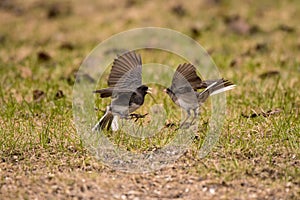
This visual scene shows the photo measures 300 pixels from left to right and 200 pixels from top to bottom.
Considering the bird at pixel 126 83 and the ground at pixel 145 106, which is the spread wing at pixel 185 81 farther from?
the ground at pixel 145 106

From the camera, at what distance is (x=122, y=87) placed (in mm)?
3752

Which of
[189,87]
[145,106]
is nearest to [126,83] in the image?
[189,87]

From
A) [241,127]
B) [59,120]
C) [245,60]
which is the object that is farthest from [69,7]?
[241,127]

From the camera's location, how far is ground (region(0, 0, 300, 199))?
327cm

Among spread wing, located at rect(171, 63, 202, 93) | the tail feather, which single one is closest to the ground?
the tail feather

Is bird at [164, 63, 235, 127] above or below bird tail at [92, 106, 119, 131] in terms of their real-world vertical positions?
above

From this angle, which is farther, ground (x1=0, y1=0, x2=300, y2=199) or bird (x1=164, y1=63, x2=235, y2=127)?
bird (x1=164, y1=63, x2=235, y2=127)

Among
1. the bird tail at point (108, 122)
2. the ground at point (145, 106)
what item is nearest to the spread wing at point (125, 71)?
the bird tail at point (108, 122)

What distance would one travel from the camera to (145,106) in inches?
179

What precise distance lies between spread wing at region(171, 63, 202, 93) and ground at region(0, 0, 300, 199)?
339mm

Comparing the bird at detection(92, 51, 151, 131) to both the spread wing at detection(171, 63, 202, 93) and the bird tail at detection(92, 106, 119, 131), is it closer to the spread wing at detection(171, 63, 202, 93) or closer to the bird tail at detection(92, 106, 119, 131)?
the bird tail at detection(92, 106, 119, 131)

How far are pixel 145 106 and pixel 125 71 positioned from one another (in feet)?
2.72

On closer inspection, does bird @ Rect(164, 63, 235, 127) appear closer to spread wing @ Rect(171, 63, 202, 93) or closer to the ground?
spread wing @ Rect(171, 63, 202, 93)

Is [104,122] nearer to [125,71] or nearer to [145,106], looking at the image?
[125,71]
